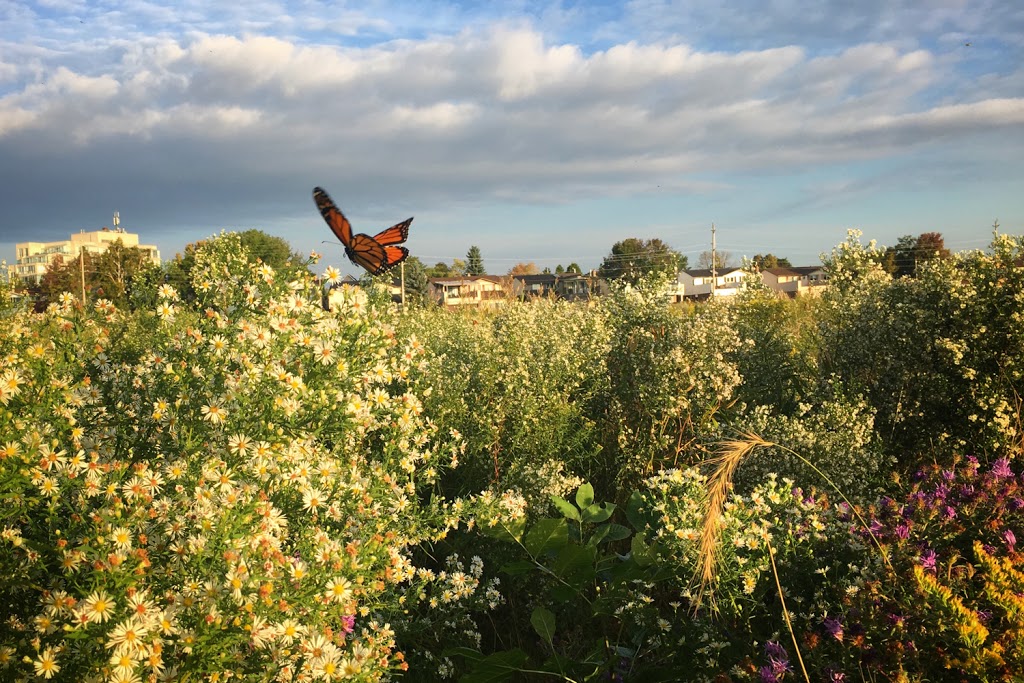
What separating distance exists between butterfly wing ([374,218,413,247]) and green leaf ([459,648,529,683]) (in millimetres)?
4888

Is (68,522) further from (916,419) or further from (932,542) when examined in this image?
(916,419)

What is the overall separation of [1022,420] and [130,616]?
5972 millimetres

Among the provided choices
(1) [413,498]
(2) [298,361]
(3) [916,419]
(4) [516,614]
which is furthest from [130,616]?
(3) [916,419]

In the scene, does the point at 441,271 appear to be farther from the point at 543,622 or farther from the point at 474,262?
the point at 543,622

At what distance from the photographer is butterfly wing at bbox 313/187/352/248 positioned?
21.8ft

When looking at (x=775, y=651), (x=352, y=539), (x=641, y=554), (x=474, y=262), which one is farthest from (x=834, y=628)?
(x=474, y=262)

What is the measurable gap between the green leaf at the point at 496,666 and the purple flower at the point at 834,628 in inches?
46.7

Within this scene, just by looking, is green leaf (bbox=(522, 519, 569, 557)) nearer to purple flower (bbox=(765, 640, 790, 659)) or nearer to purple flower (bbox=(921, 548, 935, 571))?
purple flower (bbox=(765, 640, 790, 659))

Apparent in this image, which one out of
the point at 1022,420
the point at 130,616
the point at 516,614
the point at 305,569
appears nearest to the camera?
the point at 130,616

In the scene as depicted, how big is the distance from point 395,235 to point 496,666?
519 centimetres

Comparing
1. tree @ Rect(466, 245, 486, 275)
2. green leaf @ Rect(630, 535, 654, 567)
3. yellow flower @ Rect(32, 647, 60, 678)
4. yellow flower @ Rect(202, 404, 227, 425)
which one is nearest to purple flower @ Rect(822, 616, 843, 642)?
green leaf @ Rect(630, 535, 654, 567)

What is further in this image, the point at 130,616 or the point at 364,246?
the point at 364,246

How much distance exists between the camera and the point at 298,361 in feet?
10.6

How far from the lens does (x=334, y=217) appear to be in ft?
22.1
